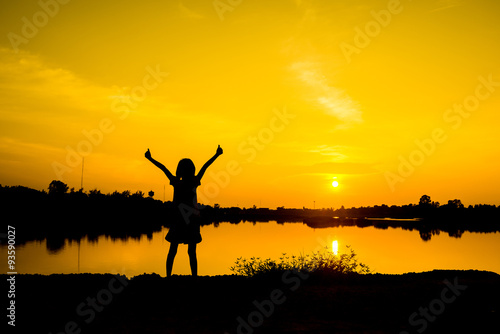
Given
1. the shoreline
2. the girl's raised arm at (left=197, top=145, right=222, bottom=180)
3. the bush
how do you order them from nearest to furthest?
the shoreline < the girl's raised arm at (left=197, top=145, right=222, bottom=180) < the bush

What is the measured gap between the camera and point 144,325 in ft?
19.0

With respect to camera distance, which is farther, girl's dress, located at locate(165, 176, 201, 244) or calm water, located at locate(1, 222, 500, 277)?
calm water, located at locate(1, 222, 500, 277)

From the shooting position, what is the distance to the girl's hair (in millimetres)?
8781

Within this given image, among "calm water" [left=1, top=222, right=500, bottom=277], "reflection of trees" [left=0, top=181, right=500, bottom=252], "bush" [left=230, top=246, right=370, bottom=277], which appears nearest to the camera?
"bush" [left=230, top=246, right=370, bottom=277]

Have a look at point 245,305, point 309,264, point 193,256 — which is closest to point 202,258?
point 309,264

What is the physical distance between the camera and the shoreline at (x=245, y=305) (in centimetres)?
588

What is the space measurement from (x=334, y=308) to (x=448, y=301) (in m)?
2.16

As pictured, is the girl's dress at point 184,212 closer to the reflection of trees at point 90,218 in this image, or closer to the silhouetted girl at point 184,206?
the silhouetted girl at point 184,206

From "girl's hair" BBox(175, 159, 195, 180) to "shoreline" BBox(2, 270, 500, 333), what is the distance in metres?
2.09

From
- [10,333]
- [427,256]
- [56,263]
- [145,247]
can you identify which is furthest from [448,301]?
[145,247]

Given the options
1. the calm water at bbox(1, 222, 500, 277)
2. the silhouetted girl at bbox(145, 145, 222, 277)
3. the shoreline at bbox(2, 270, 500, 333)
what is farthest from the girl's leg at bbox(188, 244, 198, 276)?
the calm water at bbox(1, 222, 500, 277)

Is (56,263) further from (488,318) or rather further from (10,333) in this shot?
(488,318)

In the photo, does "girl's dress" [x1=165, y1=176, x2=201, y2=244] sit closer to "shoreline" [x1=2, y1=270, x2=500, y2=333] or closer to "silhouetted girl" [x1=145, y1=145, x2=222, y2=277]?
"silhouetted girl" [x1=145, y1=145, x2=222, y2=277]

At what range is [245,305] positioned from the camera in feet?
23.0
